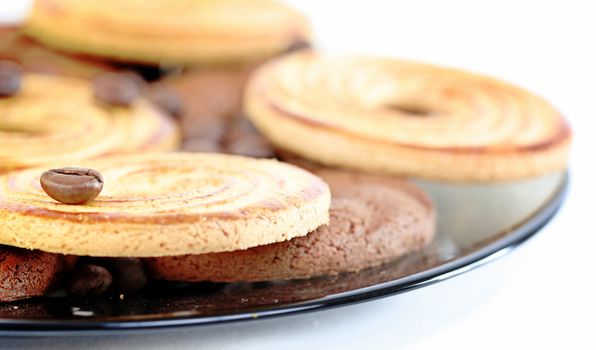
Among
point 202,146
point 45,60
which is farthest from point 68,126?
point 45,60

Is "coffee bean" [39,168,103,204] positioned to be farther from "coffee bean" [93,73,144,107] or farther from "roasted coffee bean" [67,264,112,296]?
"coffee bean" [93,73,144,107]

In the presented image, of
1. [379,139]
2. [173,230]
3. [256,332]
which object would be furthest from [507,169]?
[173,230]

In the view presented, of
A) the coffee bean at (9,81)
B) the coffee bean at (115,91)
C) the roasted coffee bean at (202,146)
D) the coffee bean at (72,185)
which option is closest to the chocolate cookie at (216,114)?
the roasted coffee bean at (202,146)

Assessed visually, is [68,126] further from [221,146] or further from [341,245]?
[341,245]

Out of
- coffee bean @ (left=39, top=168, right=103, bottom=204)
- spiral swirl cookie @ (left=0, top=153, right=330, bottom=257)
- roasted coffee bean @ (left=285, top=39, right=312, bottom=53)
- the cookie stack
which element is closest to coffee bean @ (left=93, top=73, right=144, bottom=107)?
the cookie stack

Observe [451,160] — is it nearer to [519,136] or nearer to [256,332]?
[519,136]

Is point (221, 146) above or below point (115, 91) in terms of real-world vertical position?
below
